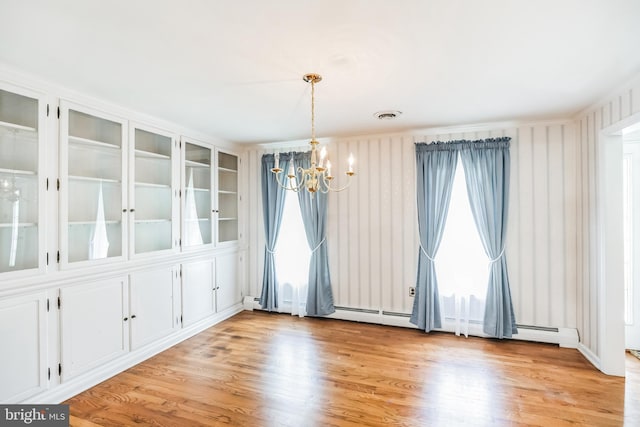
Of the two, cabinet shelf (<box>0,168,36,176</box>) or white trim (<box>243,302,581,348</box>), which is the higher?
cabinet shelf (<box>0,168,36,176</box>)

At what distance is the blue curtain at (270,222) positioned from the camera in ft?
15.8

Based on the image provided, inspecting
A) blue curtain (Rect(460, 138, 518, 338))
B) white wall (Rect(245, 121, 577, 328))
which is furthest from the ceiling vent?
blue curtain (Rect(460, 138, 518, 338))

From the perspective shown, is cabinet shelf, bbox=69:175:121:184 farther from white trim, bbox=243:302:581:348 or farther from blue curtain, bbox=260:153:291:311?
white trim, bbox=243:302:581:348

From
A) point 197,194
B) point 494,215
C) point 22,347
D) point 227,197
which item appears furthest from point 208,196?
point 494,215

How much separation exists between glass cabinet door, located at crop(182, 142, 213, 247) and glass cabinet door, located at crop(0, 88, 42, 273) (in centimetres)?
155

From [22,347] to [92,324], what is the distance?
52 cm

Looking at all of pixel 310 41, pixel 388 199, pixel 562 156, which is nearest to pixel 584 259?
pixel 562 156

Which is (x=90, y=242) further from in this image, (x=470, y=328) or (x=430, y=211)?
(x=470, y=328)

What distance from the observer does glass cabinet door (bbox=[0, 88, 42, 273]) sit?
7.73ft

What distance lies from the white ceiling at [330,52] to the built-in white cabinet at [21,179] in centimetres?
27

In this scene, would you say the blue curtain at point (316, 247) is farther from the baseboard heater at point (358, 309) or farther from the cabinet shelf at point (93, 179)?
the cabinet shelf at point (93, 179)

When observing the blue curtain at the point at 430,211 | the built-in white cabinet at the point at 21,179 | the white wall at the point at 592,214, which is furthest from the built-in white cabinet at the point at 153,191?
the white wall at the point at 592,214

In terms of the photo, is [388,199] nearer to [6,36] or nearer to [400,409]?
[400,409]

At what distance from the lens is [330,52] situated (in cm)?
210
